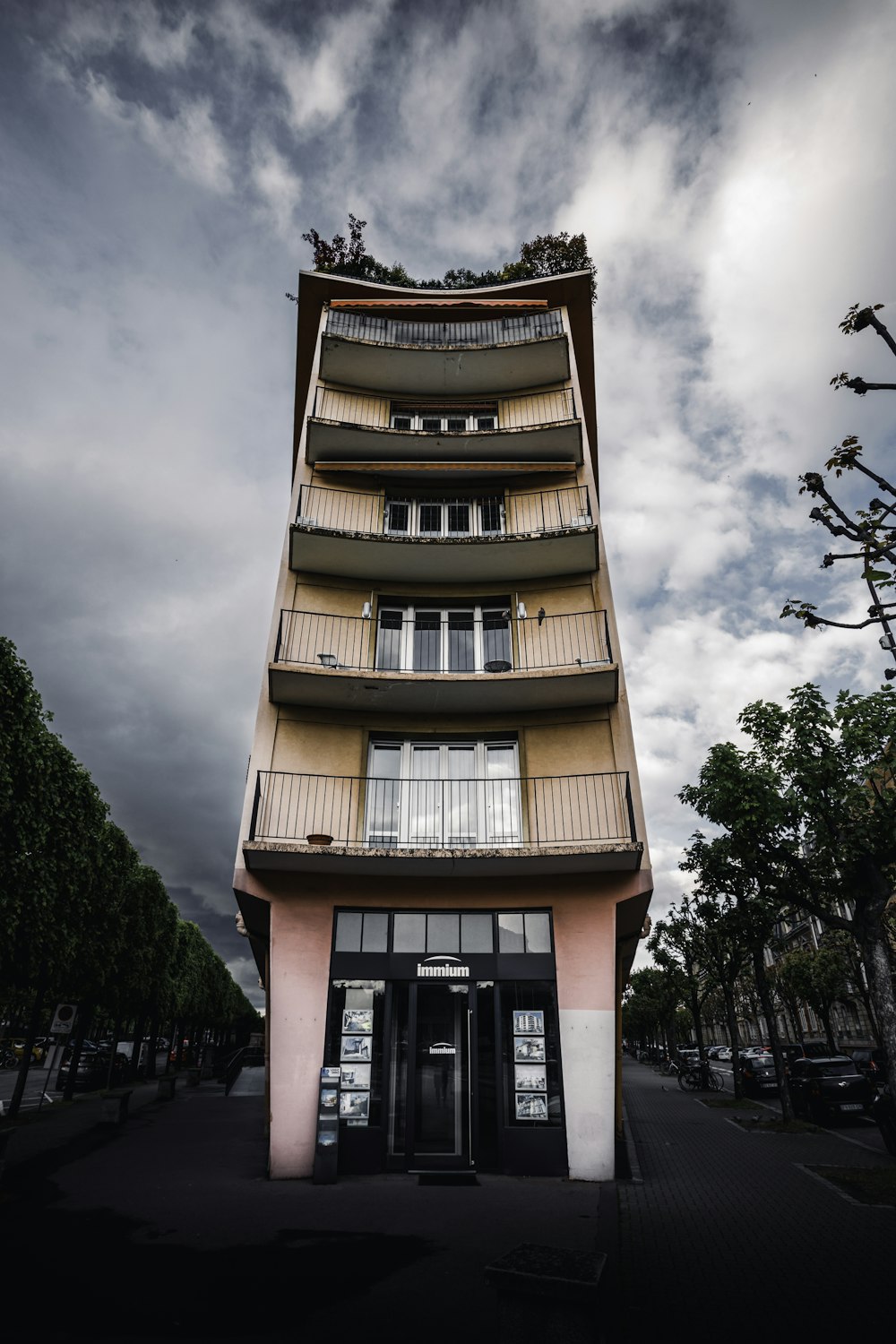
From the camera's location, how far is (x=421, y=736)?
14.2 metres

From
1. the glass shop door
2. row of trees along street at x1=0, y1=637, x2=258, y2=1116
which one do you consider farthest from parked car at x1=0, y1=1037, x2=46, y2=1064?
the glass shop door

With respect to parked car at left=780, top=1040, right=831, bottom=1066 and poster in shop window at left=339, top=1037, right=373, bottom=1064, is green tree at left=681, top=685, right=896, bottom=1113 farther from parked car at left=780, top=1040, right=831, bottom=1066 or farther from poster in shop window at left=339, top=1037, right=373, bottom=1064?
parked car at left=780, top=1040, right=831, bottom=1066

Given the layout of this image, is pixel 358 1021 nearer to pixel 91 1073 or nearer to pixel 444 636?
pixel 444 636

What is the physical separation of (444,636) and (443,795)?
12.0ft

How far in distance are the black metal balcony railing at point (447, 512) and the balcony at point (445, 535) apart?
0.8 inches

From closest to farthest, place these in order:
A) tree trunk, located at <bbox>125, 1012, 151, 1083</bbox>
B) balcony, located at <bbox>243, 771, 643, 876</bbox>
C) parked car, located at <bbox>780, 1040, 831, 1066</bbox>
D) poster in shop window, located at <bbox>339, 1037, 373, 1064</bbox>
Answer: poster in shop window, located at <bbox>339, 1037, 373, 1064</bbox>, balcony, located at <bbox>243, 771, 643, 876</bbox>, parked car, located at <bbox>780, 1040, 831, 1066</bbox>, tree trunk, located at <bbox>125, 1012, 151, 1083</bbox>

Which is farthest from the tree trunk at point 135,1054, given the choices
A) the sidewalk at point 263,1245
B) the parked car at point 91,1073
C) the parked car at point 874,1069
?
the parked car at point 874,1069

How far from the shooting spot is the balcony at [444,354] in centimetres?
1725

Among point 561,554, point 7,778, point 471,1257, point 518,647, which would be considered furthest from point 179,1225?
point 561,554

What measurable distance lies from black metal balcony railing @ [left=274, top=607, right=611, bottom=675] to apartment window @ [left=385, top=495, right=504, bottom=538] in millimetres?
2223

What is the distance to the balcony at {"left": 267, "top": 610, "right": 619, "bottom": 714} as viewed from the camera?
43.2 feet

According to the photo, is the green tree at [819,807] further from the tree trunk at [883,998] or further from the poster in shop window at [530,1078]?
the poster in shop window at [530,1078]

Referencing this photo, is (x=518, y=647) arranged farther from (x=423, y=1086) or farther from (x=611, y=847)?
(x=423, y=1086)

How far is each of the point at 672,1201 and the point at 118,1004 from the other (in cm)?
2180
